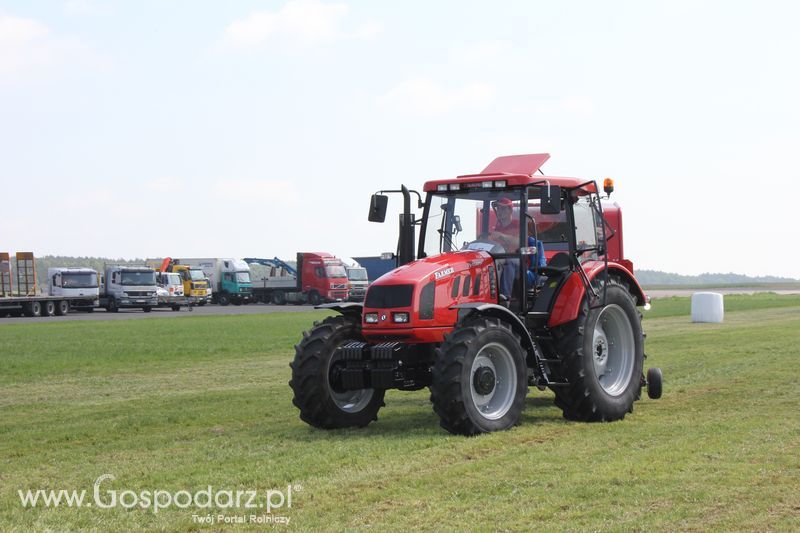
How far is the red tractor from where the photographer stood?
9852 mm

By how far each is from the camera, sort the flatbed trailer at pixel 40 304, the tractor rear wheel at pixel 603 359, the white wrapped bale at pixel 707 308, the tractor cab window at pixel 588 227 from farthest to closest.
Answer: the flatbed trailer at pixel 40 304, the white wrapped bale at pixel 707 308, the tractor cab window at pixel 588 227, the tractor rear wheel at pixel 603 359

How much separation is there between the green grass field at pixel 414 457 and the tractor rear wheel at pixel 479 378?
21 cm

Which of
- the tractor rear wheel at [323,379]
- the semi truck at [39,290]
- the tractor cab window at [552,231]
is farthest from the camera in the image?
the semi truck at [39,290]

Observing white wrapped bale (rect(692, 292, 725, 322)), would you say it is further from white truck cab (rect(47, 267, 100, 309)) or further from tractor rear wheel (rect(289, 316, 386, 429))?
white truck cab (rect(47, 267, 100, 309))

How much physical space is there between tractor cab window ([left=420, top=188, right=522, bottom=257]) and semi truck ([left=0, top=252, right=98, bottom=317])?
37.3 m

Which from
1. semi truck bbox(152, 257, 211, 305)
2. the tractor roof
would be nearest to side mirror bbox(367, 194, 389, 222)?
the tractor roof

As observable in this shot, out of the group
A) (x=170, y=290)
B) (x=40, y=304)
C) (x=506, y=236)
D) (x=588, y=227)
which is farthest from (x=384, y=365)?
(x=170, y=290)

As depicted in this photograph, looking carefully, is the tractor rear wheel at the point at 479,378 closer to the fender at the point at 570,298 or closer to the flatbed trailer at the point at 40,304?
the fender at the point at 570,298

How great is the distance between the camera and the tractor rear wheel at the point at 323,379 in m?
10.2

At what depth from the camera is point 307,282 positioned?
204ft

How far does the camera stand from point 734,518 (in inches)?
248

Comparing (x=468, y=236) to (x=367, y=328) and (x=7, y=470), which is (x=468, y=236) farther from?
(x=7, y=470)

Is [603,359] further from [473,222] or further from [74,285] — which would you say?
[74,285]

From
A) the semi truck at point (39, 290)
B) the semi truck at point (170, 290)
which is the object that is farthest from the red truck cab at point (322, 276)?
the semi truck at point (39, 290)
